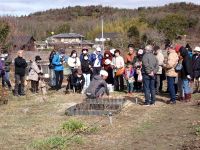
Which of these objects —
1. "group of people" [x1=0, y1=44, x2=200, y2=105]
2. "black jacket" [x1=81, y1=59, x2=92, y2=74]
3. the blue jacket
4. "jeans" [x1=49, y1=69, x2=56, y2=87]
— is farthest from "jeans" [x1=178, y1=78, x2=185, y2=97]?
"jeans" [x1=49, y1=69, x2=56, y2=87]

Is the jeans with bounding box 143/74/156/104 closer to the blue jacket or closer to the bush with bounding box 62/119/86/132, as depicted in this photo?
the bush with bounding box 62/119/86/132

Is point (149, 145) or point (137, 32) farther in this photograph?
point (137, 32)

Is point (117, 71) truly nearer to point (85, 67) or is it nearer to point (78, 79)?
point (85, 67)

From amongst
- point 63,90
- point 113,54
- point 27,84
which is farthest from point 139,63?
point 27,84

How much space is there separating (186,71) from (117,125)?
4.42 metres

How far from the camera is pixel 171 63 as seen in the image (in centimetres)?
1407

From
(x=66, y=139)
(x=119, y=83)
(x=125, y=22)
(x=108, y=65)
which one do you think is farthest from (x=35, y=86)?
(x=125, y=22)

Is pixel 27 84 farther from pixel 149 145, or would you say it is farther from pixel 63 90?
pixel 149 145

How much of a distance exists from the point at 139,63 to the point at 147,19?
10212 centimetres

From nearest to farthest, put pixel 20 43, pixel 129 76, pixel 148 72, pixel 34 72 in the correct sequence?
pixel 148 72
pixel 129 76
pixel 34 72
pixel 20 43

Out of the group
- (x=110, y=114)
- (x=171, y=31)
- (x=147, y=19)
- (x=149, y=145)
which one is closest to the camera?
(x=149, y=145)

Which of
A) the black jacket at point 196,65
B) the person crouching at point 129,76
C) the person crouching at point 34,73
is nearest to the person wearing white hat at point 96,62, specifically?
the person crouching at point 129,76

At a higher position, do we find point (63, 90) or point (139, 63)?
point (139, 63)

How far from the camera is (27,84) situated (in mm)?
19266
